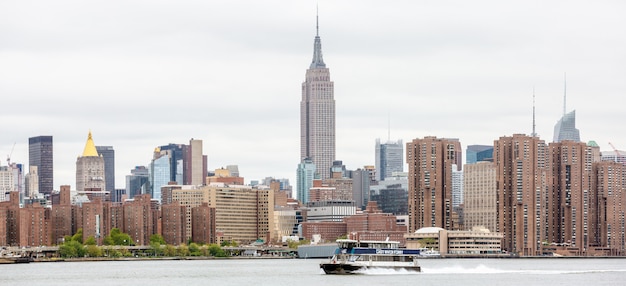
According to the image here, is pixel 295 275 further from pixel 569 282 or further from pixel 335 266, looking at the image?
pixel 569 282

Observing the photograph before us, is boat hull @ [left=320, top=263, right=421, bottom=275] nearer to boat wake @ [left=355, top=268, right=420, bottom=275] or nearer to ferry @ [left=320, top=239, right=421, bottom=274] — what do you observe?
ferry @ [left=320, top=239, right=421, bottom=274]

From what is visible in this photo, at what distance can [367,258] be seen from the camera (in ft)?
586

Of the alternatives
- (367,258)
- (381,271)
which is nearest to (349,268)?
(367,258)

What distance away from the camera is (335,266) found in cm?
17950

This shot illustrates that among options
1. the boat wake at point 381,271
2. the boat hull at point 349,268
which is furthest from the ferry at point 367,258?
the boat wake at point 381,271

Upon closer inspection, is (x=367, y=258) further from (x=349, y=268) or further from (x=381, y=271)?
(x=349, y=268)

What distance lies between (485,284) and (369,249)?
16.9 m

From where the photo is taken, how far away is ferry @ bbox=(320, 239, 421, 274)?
178 m

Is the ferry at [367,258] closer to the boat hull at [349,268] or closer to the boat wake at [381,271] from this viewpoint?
the boat hull at [349,268]

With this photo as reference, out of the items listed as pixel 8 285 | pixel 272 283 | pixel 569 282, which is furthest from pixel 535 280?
pixel 8 285

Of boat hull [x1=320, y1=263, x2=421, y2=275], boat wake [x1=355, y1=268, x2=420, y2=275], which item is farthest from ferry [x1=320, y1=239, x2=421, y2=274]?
boat wake [x1=355, y1=268, x2=420, y2=275]

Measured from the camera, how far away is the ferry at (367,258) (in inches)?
6988

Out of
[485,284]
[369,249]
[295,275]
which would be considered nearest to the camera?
[485,284]

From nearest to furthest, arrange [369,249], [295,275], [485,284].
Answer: [485,284]
[369,249]
[295,275]
